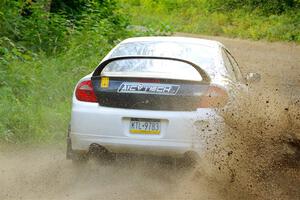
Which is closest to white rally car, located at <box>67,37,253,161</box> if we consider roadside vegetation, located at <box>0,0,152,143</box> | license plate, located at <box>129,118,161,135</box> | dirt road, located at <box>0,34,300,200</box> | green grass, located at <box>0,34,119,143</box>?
license plate, located at <box>129,118,161,135</box>

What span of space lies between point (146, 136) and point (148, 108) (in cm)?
27

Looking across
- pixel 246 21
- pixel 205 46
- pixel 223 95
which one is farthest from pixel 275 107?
pixel 246 21

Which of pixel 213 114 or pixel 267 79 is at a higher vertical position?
pixel 213 114

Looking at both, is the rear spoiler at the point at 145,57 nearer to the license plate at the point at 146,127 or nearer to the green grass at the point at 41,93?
the license plate at the point at 146,127

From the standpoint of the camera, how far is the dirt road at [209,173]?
5969 mm

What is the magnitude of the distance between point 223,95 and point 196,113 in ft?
1.08

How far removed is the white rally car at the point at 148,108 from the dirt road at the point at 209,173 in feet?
0.88

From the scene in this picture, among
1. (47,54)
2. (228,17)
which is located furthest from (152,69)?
(228,17)

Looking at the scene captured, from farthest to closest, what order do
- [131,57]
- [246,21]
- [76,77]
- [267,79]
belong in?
[246,21]
[267,79]
[76,77]
[131,57]

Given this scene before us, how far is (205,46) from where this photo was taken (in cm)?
754

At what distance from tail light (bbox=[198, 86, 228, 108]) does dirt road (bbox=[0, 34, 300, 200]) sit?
19 centimetres

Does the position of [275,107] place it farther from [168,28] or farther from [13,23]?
[168,28]

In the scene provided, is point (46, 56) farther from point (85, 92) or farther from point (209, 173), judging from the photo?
point (209, 173)

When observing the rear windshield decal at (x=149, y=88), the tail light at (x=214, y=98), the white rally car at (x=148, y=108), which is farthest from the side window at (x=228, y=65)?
the rear windshield decal at (x=149, y=88)
